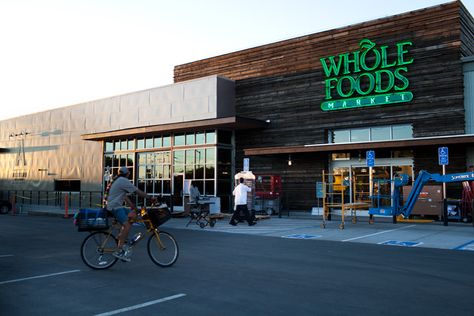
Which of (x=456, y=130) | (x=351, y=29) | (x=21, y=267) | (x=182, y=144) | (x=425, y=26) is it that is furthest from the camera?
(x=182, y=144)

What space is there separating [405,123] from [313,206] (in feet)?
20.6

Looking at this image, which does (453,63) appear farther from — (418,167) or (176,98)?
(176,98)

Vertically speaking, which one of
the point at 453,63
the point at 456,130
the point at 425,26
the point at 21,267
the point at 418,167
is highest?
the point at 425,26

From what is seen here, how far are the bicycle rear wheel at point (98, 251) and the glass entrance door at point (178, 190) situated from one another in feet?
62.5

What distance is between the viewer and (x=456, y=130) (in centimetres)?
1977

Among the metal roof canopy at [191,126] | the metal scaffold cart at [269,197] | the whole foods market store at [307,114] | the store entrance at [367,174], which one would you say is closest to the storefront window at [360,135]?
the whole foods market store at [307,114]

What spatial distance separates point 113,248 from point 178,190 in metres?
19.4

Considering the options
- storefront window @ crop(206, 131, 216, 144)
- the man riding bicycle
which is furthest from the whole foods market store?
the man riding bicycle

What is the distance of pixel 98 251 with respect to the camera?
334 inches

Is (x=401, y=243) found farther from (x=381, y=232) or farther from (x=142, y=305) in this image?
(x=142, y=305)

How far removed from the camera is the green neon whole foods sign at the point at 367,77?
846 inches

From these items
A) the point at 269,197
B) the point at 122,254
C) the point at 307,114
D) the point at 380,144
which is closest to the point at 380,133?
the point at 380,144

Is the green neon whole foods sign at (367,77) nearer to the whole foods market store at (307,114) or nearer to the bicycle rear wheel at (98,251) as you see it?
the whole foods market store at (307,114)

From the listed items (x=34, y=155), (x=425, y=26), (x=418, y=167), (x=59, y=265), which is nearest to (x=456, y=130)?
(x=418, y=167)
